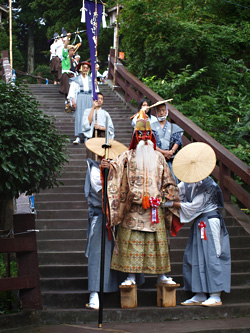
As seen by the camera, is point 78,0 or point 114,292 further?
point 78,0

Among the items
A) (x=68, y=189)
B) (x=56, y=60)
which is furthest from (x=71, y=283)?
(x=56, y=60)

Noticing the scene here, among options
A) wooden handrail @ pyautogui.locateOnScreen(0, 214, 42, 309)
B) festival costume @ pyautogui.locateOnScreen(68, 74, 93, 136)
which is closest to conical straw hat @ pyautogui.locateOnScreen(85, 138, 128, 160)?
wooden handrail @ pyautogui.locateOnScreen(0, 214, 42, 309)

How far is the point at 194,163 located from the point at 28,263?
7.17 feet

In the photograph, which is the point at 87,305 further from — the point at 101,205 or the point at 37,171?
the point at 37,171

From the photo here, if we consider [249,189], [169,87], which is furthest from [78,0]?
[249,189]

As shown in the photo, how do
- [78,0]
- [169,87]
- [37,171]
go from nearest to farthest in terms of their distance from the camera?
[37,171], [169,87], [78,0]

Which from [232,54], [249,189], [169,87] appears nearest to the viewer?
[249,189]

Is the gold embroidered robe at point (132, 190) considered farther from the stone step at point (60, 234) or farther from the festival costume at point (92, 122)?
the festival costume at point (92, 122)

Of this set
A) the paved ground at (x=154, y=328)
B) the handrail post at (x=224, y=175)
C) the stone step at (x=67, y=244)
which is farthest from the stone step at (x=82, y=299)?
the handrail post at (x=224, y=175)

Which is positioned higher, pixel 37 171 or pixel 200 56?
pixel 200 56

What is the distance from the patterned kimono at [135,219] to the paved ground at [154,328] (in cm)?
59

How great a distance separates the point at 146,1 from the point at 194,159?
8.57m

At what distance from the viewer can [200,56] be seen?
48.0ft

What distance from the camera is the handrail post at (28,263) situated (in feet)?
21.7
